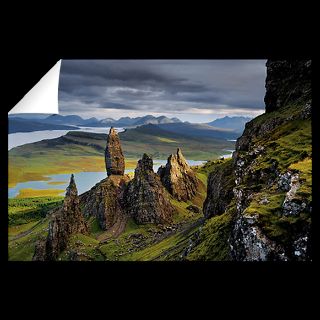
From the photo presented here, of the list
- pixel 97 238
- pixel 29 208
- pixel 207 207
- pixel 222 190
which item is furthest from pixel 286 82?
pixel 29 208

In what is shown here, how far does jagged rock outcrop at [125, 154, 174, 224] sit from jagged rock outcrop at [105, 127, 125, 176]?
15030mm

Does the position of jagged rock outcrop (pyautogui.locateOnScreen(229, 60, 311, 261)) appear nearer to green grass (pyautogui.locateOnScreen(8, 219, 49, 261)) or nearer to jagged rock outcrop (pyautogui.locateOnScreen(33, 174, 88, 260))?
jagged rock outcrop (pyautogui.locateOnScreen(33, 174, 88, 260))

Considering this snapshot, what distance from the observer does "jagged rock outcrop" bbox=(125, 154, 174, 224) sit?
134000 millimetres

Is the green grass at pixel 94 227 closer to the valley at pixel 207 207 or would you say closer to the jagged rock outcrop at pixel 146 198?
the valley at pixel 207 207

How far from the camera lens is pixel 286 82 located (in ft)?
176

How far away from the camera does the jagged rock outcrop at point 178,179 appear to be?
162m

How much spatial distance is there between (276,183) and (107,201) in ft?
398

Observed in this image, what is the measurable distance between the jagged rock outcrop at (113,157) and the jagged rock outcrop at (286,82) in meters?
107

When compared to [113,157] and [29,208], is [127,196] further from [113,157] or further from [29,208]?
[29,208]
